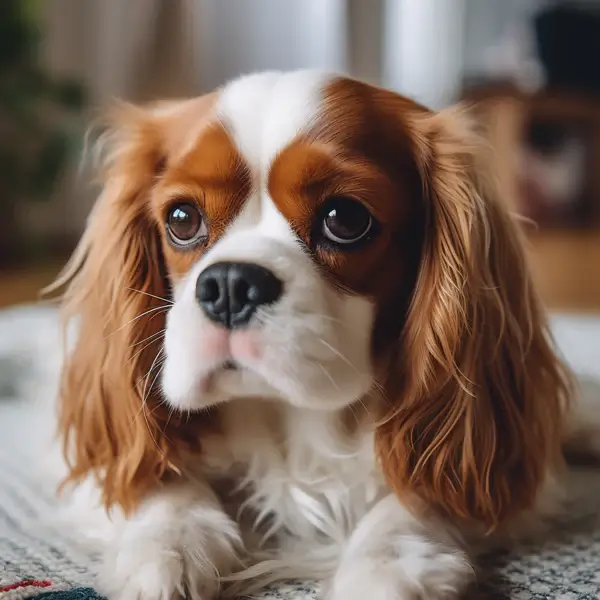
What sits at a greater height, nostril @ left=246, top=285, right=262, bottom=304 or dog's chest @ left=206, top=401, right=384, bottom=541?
nostril @ left=246, top=285, right=262, bottom=304

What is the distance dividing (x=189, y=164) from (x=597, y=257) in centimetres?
396

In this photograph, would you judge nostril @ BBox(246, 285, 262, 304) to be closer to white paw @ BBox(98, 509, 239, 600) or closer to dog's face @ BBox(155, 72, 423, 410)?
dog's face @ BBox(155, 72, 423, 410)

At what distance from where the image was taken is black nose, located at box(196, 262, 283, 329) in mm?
1021

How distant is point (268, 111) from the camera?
1151 millimetres

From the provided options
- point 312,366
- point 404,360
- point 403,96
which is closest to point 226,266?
point 312,366

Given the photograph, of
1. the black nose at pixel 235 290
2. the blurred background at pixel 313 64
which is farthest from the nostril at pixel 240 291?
the blurred background at pixel 313 64

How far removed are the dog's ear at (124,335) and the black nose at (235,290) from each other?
0.64 ft

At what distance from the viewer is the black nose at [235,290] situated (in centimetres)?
102

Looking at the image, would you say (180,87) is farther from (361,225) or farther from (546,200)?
(361,225)

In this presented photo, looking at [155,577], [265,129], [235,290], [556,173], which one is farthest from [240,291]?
[556,173]

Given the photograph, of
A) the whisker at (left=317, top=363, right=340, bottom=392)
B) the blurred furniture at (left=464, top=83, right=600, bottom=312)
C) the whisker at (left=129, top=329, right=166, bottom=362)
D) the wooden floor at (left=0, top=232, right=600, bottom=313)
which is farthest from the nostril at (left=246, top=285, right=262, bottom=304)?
the wooden floor at (left=0, top=232, right=600, bottom=313)

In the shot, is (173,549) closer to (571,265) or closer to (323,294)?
(323,294)

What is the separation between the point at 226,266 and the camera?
3.38 feet

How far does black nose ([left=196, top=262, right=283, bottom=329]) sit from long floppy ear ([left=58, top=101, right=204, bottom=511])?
0.20m
